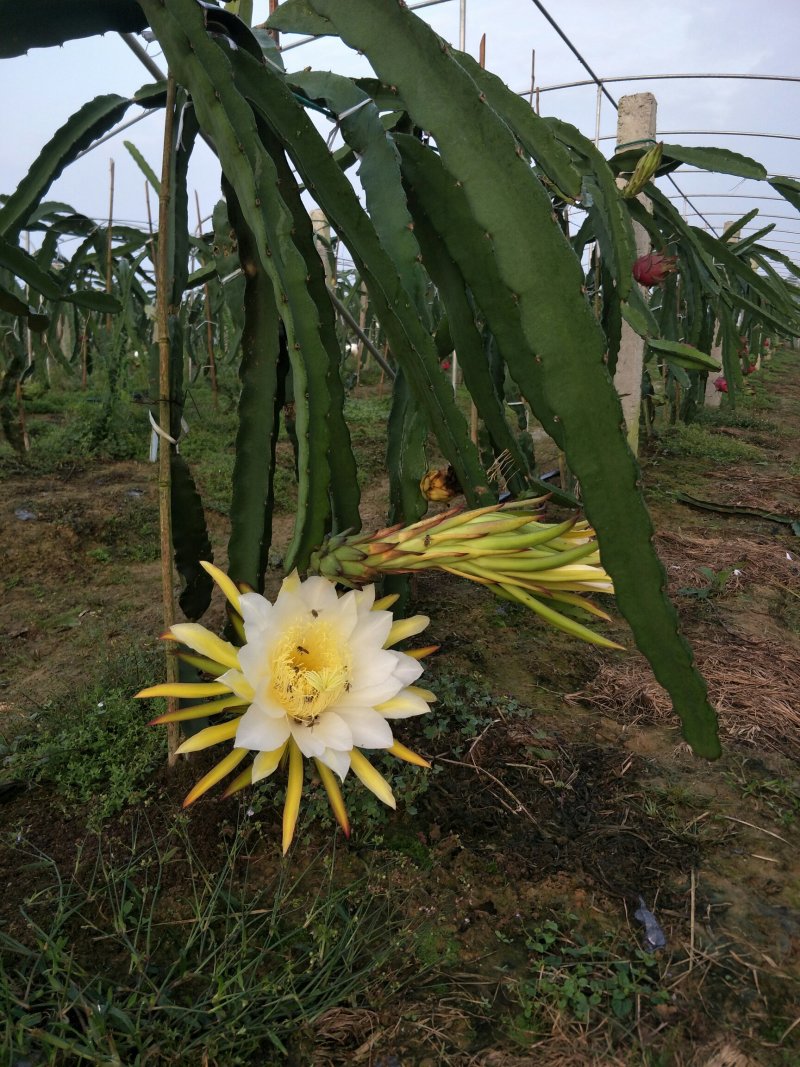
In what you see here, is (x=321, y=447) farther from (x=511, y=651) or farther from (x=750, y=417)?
(x=750, y=417)

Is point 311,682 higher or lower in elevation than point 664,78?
lower

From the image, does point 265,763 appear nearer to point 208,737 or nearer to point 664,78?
point 208,737

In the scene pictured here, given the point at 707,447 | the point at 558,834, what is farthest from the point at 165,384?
the point at 707,447

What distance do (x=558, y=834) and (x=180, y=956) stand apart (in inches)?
20.2

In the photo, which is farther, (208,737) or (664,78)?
(664,78)

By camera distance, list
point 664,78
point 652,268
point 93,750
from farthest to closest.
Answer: point 664,78 < point 652,268 < point 93,750

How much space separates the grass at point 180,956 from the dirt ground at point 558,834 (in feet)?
0.10

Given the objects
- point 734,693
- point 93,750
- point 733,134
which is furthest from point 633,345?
point 733,134

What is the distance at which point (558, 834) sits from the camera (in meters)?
1.00

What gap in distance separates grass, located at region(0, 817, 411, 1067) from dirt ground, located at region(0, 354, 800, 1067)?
0.03 meters

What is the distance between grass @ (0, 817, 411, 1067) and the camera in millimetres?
680

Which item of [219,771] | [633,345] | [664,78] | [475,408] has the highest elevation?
[664,78]

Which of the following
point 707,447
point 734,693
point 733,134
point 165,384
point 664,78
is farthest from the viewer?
point 733,134

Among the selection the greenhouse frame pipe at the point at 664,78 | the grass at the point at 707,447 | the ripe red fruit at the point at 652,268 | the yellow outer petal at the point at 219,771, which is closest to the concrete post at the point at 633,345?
the ripe red fruit at the point at 652,268
